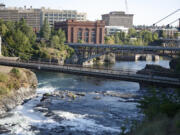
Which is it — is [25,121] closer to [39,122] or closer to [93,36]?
[39,122]

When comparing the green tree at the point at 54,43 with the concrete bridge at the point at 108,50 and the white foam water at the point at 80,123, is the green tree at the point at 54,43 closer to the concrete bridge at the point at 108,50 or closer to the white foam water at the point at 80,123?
the concrete bridge at the point at 108,50

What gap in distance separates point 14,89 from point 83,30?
77.5m

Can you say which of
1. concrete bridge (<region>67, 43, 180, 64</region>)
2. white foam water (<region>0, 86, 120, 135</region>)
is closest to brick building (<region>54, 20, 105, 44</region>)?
concrete bridge (<region>67, 43, 180, 64</region>)

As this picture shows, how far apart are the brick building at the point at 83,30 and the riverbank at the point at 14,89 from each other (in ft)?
215

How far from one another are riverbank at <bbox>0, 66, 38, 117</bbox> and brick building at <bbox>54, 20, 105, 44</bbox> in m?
65.5

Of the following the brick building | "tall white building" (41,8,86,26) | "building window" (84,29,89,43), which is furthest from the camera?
"tall white building" (41,8,86,26)

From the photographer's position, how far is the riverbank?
113 feet

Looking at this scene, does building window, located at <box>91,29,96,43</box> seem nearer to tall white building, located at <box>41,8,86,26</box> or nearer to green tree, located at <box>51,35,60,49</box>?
green tree, located at <box>51,35,60,49</box>

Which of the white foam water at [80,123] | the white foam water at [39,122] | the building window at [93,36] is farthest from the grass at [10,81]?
the building window at [93,36]

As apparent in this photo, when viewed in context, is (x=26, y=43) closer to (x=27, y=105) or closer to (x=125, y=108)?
(x=27, y=105)

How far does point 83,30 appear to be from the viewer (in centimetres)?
11306

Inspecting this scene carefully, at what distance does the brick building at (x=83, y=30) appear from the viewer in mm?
110688

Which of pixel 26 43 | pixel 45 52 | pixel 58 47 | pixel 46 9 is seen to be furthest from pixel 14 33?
pixel 46 9

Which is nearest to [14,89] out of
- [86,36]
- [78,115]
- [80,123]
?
[78,115]
